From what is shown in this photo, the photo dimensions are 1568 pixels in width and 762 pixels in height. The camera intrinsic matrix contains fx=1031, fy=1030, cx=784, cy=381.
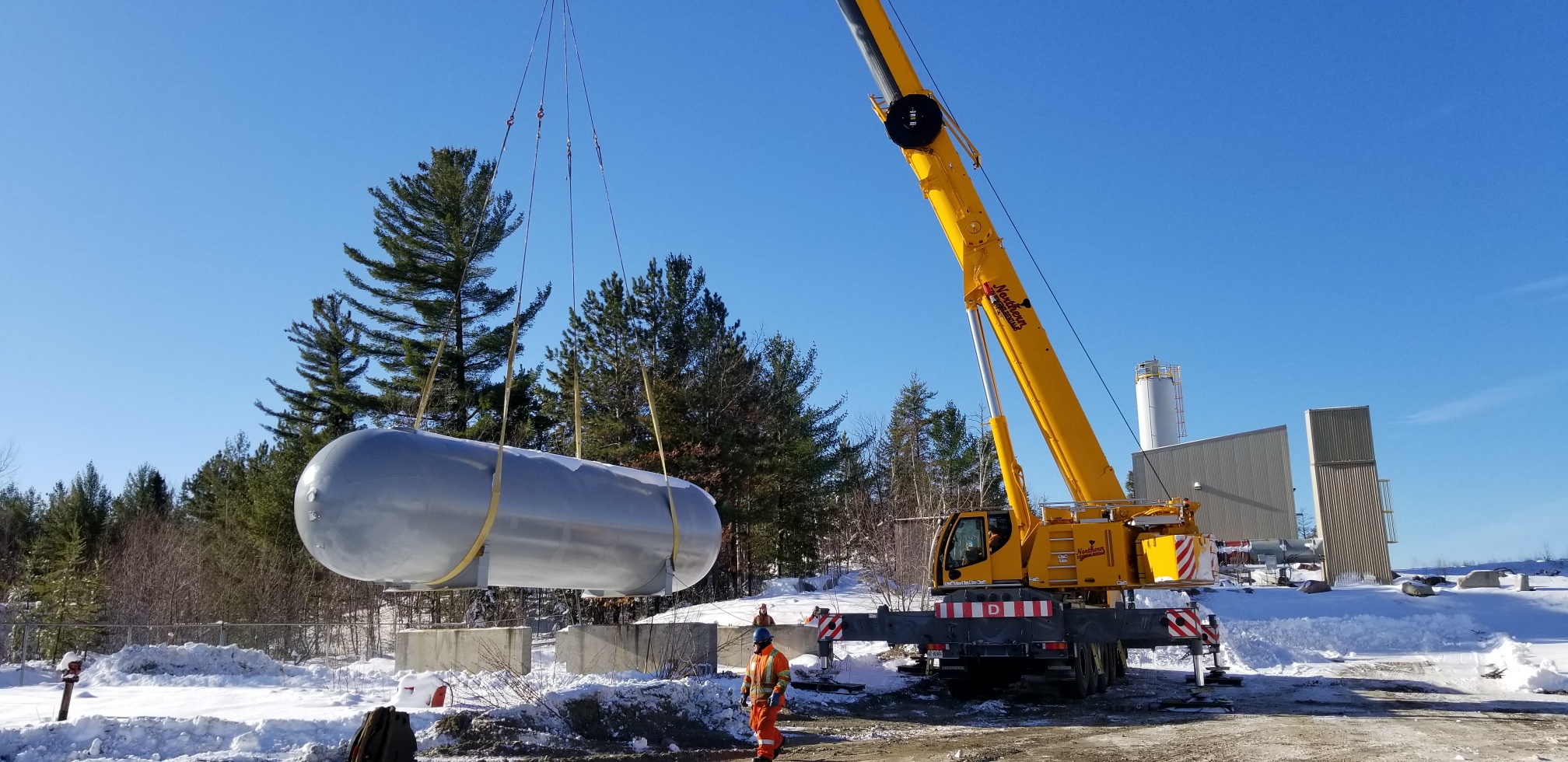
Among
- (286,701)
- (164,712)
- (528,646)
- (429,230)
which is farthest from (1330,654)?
(429,230)

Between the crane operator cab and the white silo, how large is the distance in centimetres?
3031

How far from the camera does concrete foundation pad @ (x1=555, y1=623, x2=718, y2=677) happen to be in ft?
50.0

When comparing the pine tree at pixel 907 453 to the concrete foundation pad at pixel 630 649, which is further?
the pine tree at pixel 907 453

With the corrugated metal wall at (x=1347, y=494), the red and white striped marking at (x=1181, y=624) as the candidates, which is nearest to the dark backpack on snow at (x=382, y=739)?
the red and white striped marking at (x=1181, y=624)

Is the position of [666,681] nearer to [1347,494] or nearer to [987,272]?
[987,272]

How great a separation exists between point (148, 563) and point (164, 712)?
86.4 ft

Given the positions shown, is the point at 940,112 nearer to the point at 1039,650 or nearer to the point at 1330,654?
the point at 1039,650

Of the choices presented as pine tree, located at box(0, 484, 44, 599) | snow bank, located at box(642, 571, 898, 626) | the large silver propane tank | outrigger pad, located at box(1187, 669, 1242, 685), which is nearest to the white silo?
snow bank, located at box(642, 571, 898, 626)

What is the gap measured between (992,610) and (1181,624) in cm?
248

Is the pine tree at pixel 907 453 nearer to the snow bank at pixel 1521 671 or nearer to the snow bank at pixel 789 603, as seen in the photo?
the snow bank at pixel 789 603

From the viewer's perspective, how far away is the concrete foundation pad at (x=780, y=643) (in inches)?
760

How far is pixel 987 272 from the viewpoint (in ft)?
52.3

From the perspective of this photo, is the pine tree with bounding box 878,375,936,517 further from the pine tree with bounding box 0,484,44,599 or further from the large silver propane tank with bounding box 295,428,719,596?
the pine tree with bounding box 0,484,44,599

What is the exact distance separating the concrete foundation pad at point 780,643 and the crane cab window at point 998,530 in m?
5.10
